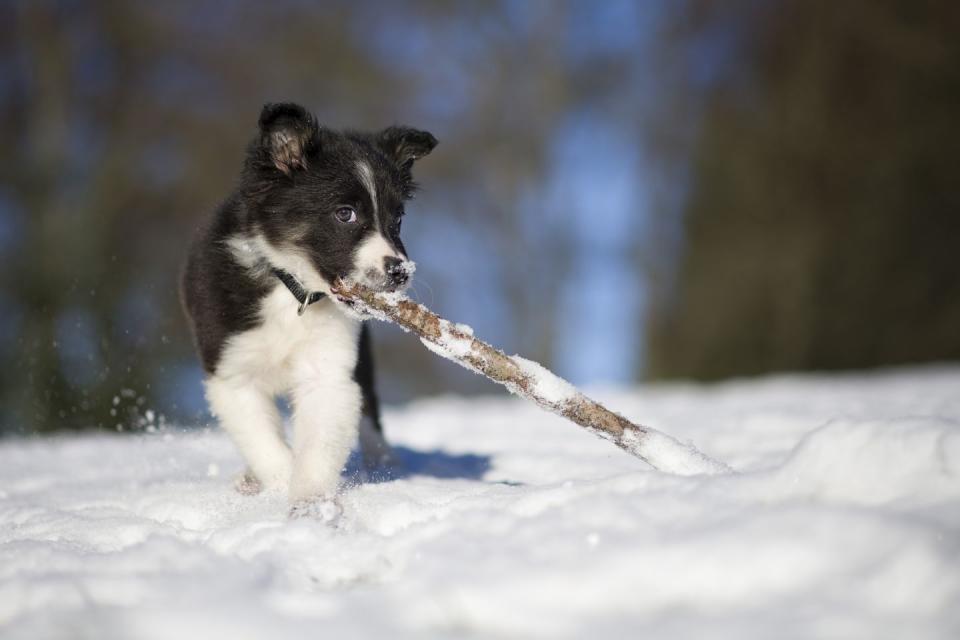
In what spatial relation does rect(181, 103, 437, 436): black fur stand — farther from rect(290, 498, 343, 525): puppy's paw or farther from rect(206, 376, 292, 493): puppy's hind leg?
rect(290, 498, 343, 525): puppy's paw

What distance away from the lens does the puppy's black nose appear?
3758mm

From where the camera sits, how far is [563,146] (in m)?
16.2

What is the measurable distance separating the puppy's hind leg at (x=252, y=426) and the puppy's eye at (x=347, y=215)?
33.2 inches

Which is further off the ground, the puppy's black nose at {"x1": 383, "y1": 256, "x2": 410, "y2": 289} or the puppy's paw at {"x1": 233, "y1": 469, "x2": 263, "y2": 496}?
the puppy's black nose at {"x1": 383, "y1": 256, "x2": 410, "y2": 289}

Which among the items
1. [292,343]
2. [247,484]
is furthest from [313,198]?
[247,484]

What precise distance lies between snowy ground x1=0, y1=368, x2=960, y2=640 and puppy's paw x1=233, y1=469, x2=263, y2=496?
33 cm

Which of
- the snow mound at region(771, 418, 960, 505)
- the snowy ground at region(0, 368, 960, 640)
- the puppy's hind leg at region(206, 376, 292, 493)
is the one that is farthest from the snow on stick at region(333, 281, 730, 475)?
the puppy's hind leg at region(206, 376, 292, 493)

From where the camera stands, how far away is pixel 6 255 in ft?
43.9

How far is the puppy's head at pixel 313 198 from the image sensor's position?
4.02 metres

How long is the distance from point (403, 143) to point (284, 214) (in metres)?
0.79

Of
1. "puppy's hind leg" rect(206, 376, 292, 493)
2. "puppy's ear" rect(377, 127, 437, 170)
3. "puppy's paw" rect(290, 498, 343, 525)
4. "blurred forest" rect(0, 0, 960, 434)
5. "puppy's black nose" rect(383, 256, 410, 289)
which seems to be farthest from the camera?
"blurred forest" rect(0, 0, 960, 434)

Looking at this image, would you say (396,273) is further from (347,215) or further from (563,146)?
(563,146)

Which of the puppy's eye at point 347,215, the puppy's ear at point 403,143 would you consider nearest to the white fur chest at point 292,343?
the puppy's eye at point 347,215

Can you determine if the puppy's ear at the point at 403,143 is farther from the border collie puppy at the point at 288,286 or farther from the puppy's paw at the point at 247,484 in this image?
the puppy's paw at the point at 247,484
